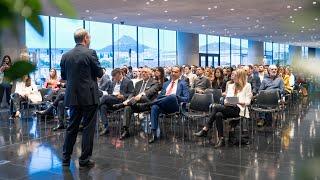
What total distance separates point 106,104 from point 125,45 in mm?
12592

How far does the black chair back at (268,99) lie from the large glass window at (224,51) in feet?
73.1

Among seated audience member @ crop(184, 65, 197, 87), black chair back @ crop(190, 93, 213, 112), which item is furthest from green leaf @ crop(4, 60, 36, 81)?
seated audience member @ crop(184, 65, 197, 87)

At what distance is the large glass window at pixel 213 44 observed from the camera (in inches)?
1062

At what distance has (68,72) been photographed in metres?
4.05

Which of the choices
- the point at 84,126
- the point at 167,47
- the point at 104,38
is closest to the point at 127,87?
the point at 84,126

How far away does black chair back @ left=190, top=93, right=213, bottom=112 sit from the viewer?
5.75 meters

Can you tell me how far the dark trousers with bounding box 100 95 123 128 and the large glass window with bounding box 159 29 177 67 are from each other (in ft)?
50.2

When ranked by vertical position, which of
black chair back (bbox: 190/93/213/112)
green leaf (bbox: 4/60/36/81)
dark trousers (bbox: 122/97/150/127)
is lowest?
dark trousers (bbox: 122/97/150/127)

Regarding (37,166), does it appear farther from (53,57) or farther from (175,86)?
(53,57)

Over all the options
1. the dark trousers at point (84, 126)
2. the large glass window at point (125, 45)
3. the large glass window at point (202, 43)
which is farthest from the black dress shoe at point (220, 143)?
the large glass window at point (202, 43)

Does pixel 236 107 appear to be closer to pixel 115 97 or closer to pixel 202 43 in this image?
pixel 115 97

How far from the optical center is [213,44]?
27750 millimetres

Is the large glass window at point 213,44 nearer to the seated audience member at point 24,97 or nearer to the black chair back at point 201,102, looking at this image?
the seated audience member at point 24,97

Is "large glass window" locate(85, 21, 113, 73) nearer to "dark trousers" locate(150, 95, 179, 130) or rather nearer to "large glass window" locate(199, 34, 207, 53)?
"large glass window" locate(199, 34, 207, 53)
